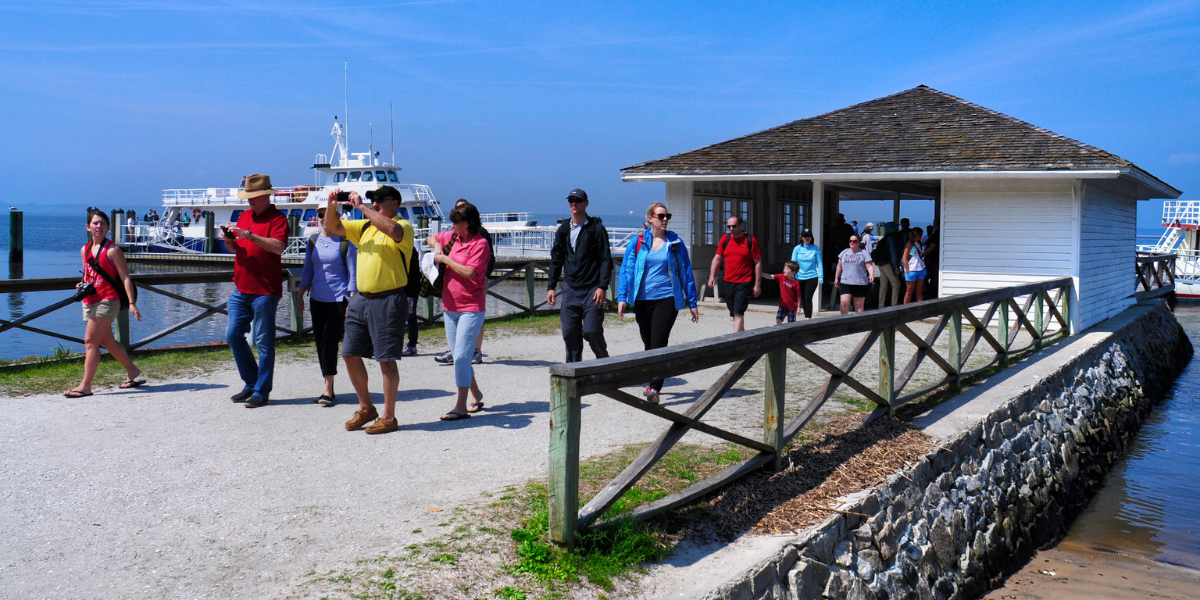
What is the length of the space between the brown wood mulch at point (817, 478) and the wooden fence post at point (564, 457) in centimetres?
85

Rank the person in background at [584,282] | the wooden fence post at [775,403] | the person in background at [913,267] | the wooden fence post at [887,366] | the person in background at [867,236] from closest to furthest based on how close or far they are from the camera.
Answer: the wooden fence post at [775,403]
the wooden fence post at [887,366]
the person in background at [584,282]
the person in background at [913,267]
the person in background at [867,236]

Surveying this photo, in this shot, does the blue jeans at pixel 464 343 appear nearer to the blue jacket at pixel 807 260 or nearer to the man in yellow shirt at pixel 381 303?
the man in yellow shirt at pixel 381 303

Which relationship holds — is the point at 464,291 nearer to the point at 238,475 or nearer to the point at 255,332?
the point at 255,332

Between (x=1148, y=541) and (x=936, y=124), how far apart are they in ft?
31.4

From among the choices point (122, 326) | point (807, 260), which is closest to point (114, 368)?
point (122, 326)

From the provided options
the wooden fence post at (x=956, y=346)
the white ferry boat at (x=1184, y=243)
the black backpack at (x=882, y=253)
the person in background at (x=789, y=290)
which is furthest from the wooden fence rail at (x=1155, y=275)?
the wooden fence post at (x=956, y=346)

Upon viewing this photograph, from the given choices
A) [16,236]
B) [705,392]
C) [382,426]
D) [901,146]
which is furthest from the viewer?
[16,236]

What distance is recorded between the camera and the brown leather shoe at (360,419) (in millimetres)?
5953

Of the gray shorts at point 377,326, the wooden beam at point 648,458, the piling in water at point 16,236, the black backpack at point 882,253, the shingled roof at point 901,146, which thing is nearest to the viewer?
the wooden beam at point 648,458

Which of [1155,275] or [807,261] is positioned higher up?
[807,261]

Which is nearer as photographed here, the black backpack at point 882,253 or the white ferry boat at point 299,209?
the black backpack at point 882,253

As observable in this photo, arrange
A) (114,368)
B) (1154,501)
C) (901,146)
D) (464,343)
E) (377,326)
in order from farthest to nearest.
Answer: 1. (901,146)
2. (1154,501)
3. (114,368)
4. (464,343)
5. (377,326)

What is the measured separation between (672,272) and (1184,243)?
3442 cm

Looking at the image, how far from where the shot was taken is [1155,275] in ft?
83.7
